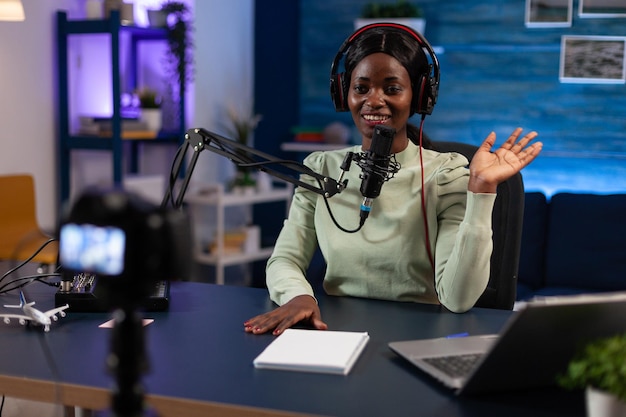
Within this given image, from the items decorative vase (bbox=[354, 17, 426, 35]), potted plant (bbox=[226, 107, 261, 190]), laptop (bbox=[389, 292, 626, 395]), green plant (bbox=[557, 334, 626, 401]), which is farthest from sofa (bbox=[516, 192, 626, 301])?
green plant (bbox=[557, 334, 626, 401])

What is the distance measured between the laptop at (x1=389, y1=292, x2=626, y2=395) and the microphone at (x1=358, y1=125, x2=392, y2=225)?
1.55 ft

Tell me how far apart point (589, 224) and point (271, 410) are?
2.93 metres

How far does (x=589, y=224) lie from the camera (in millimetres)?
3674

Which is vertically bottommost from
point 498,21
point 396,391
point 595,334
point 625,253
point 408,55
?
point 625,253

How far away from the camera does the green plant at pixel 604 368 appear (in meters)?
0.93

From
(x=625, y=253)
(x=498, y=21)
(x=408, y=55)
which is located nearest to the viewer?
(x=408, y=55)

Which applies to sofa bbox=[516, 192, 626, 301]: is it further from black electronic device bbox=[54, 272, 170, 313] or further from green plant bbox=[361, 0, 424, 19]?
black electronic device bbox=[54, 272, 170, 313]

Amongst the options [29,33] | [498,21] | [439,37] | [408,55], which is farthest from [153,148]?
[408,55]

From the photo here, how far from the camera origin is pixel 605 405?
0.94 metres

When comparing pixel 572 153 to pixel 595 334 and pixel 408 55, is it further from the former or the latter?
pixel 595 334

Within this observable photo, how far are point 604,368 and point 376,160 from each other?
0.74 m

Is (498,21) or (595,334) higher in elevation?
(498,21)

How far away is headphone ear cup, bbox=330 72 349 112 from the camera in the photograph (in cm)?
189

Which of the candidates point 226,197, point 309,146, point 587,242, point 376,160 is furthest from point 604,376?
point 309,146
